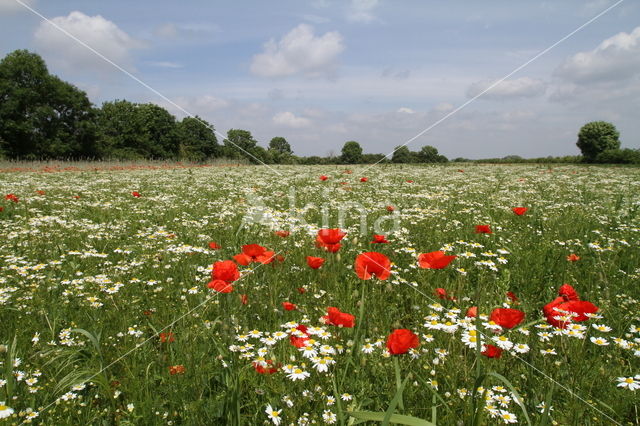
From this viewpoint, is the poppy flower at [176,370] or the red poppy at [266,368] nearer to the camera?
the red poppy at [266,368]

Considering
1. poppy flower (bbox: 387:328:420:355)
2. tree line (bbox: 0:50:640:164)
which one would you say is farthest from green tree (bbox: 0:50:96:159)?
poppy flower (bbox: 387:328:420:355)

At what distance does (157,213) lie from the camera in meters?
6.86

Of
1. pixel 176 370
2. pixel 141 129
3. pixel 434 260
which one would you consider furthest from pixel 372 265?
pixel 141 129

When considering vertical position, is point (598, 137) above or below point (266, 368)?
above

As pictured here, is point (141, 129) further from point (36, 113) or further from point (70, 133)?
point (36, 113)

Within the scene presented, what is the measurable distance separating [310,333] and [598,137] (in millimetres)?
77161

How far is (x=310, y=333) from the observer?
2195 millimetres

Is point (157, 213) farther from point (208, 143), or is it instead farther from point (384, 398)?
point (208, 143)

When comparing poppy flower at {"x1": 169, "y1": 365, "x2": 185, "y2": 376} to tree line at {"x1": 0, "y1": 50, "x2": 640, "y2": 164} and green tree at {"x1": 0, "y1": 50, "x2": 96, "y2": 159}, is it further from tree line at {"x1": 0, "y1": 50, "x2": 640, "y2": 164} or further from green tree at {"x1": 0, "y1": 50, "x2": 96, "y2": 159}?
green tree at {"x1": 0, "y1": 50, "x2": 96, "y2": 159}

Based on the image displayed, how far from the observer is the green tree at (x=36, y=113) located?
47.5 m

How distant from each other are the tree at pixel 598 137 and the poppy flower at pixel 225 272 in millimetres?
73266

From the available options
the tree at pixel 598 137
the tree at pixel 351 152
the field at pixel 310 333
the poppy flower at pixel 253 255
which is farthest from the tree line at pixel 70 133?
the poppy flower at pixel 253 255

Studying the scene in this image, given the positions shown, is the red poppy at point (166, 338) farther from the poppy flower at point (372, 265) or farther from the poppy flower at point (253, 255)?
the poppy flower at point (372, 265)

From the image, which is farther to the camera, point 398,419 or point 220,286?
point 220,286
